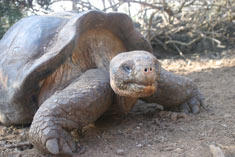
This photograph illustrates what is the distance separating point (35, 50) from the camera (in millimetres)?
2338

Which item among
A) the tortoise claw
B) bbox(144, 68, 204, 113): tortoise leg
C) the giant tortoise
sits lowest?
the tortoise claw

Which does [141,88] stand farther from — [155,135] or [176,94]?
[176,94]

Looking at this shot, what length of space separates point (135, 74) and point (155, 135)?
0.70 metres

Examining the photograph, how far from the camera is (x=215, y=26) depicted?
662 cm

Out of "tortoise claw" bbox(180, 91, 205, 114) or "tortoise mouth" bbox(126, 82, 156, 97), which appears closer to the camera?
"tortoise mouth" bbox(126, 82, 156, 97)

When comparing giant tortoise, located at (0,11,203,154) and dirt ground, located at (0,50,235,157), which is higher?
giant tortoise, located at (0,11,203,154)

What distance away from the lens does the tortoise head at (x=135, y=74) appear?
168 centimetres

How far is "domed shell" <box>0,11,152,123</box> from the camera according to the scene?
7.29 feet

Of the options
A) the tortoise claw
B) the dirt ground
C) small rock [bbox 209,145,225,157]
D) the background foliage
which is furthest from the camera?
the background foliage

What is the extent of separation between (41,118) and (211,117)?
5.25 ft

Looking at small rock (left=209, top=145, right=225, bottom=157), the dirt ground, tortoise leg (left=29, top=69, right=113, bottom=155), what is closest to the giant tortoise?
tortoise leg (left=29, top=69, right=113, bottom=155)

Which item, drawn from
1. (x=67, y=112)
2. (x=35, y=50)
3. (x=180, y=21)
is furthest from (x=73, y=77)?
(x=180, y=21)

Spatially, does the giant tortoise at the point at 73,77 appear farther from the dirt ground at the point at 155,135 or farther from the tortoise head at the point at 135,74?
the dirt ground at the point at 155,135

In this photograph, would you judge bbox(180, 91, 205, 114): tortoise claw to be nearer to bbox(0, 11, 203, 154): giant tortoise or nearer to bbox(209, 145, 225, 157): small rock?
bbox(0, 11, 203, 154): giant tortoise
